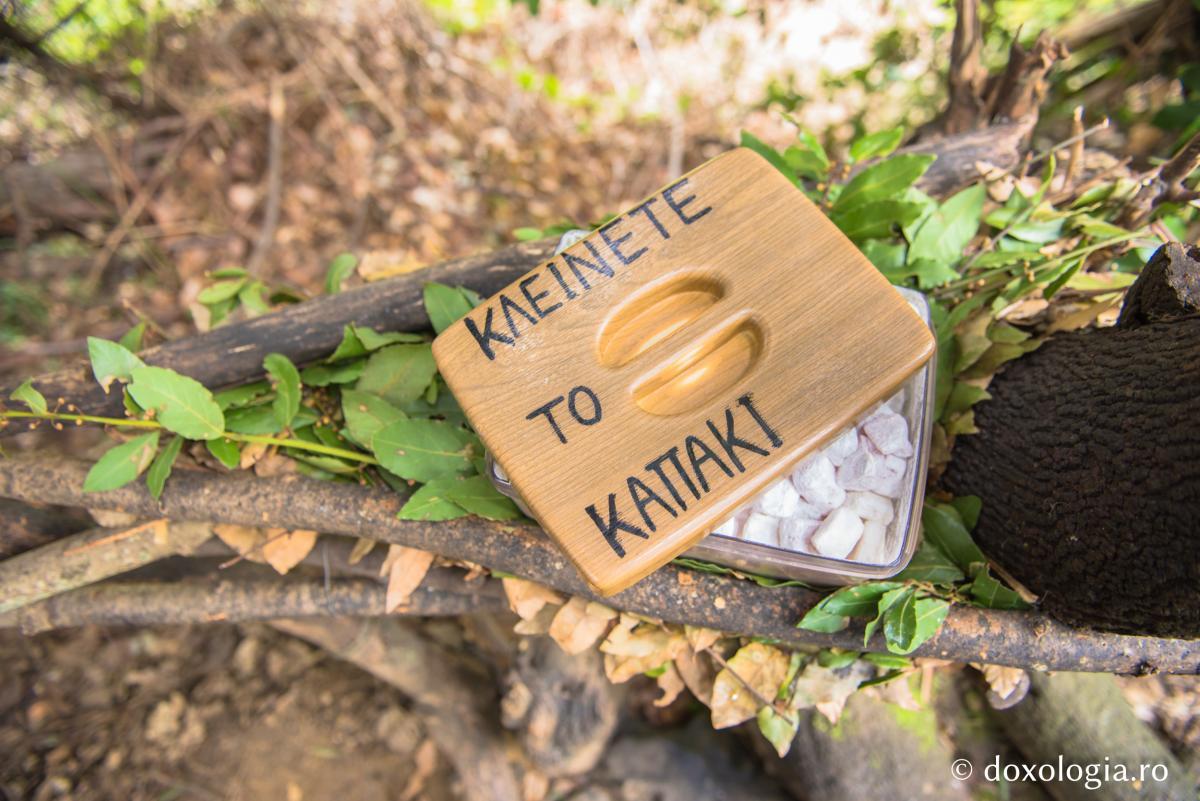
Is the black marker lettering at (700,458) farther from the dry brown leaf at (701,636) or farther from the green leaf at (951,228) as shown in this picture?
the green leaf at (951,228)

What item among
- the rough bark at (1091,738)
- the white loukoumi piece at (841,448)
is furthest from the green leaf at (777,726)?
the rough bark at (1091,738)

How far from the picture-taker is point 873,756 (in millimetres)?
1761

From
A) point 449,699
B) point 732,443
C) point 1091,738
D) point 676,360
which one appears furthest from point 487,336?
point 1091,738

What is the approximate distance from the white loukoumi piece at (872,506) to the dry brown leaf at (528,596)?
584 mm

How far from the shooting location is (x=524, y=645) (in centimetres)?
196

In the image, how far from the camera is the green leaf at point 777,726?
1.30 metres

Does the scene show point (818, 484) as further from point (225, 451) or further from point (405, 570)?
point (225, 451)

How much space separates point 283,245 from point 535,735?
232 cm

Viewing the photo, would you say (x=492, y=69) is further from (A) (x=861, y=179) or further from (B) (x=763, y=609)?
(B) (x=763, y=609)

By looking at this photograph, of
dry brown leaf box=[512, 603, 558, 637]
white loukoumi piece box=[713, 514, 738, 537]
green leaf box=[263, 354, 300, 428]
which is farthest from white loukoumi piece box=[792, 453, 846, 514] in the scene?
green leaf box=[263, 354, 300, 428]

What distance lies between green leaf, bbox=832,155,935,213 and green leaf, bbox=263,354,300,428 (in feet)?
3.70

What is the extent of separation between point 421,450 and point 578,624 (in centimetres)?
44

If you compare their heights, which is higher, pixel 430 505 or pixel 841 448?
pixel 430 505

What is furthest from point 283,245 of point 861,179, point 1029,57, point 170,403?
point 1029,57
